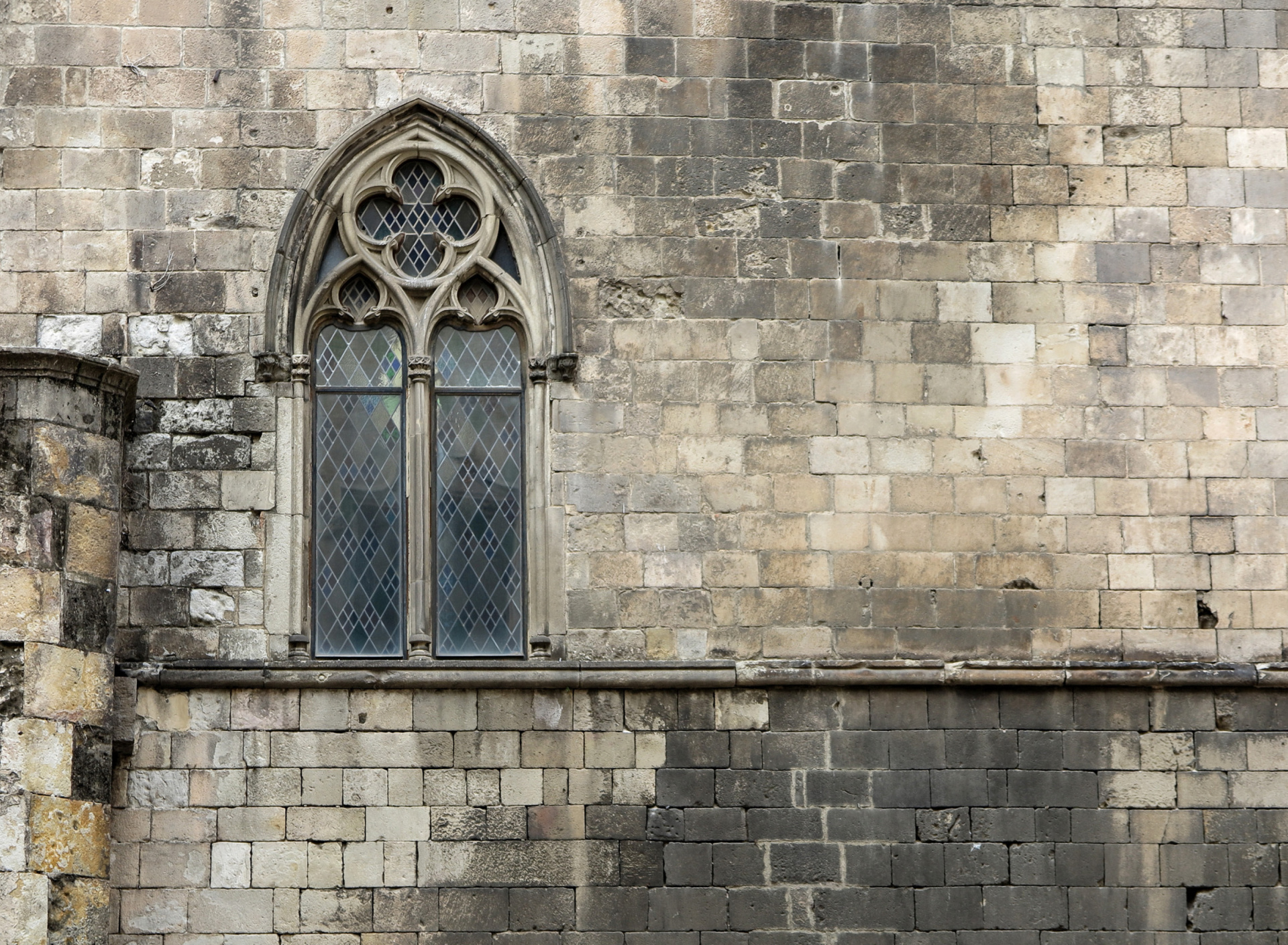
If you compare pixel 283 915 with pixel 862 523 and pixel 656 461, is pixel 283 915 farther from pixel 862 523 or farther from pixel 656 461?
pixel 862 523

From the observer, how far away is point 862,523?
918 centimetres

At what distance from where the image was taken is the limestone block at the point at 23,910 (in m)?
7.78

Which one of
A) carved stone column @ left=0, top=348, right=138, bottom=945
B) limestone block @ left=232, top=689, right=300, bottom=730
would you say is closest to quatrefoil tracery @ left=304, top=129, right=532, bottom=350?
carved stone column @ left=0, top=348, right=138, bottom=945

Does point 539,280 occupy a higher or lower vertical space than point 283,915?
higher

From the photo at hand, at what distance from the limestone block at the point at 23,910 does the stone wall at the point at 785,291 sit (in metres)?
1.44

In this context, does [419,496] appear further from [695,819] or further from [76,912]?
[76,912]

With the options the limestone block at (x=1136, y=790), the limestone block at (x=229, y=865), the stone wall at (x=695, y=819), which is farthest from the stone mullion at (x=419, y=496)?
the limestone block at (x=1136, y=790)

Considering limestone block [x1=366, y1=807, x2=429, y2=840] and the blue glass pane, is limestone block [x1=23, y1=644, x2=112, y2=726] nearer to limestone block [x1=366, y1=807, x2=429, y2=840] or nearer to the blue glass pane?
the blue glass pane

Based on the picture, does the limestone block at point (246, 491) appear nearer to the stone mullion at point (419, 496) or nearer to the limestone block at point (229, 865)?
the stone mullion at point (419, 496)

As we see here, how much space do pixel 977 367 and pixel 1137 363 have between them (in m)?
0.90

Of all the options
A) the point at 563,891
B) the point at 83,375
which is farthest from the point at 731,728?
the point at 83,375

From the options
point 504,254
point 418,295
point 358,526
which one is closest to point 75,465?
point 358,526

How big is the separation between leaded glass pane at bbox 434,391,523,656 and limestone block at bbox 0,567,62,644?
6.48 feet

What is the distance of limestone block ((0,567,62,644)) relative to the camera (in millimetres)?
8117
